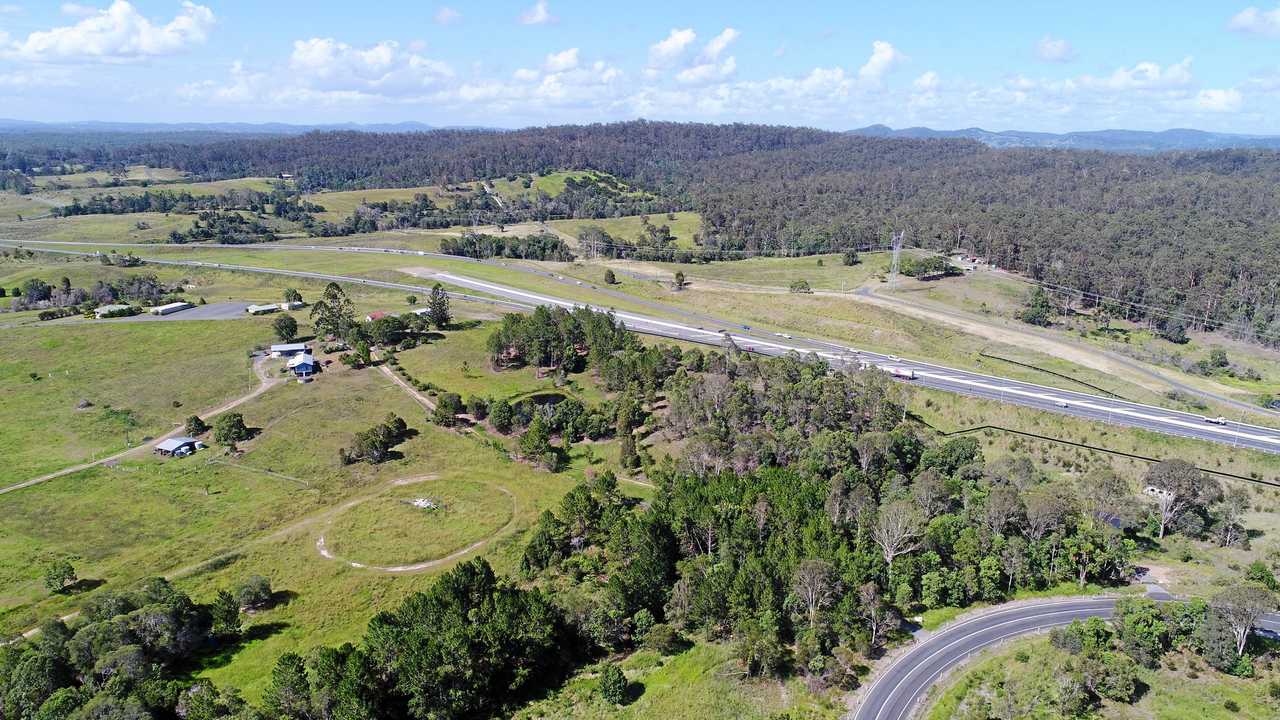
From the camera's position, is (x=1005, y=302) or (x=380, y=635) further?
(x=1005, y=302)

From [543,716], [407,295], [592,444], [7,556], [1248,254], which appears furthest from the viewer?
[1248,254]

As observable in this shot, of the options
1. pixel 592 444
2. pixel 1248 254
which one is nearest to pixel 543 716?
pixel 592 444

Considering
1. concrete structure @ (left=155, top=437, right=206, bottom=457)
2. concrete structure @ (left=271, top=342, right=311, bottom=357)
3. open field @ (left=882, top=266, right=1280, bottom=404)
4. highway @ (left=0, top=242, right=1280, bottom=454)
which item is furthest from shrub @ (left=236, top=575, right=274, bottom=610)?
open field @ (left=882, top=266, right=1280, bottom=404)

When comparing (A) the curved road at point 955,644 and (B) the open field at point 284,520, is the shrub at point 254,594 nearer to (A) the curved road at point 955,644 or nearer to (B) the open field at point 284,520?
(B) the open field at point 284,520

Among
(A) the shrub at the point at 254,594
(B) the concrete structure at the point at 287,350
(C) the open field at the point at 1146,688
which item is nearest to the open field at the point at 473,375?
(B) the concrete structure at the point at 287,350

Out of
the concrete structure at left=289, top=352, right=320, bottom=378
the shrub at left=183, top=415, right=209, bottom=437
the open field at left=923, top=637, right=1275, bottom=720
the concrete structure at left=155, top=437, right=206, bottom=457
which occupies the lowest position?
the open field at left=923, top=637, right=1275, bottom=720

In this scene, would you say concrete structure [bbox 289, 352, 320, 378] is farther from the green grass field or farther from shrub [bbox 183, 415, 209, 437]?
the green grass field

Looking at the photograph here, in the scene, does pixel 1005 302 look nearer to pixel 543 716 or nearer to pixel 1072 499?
pixel 1072 499
